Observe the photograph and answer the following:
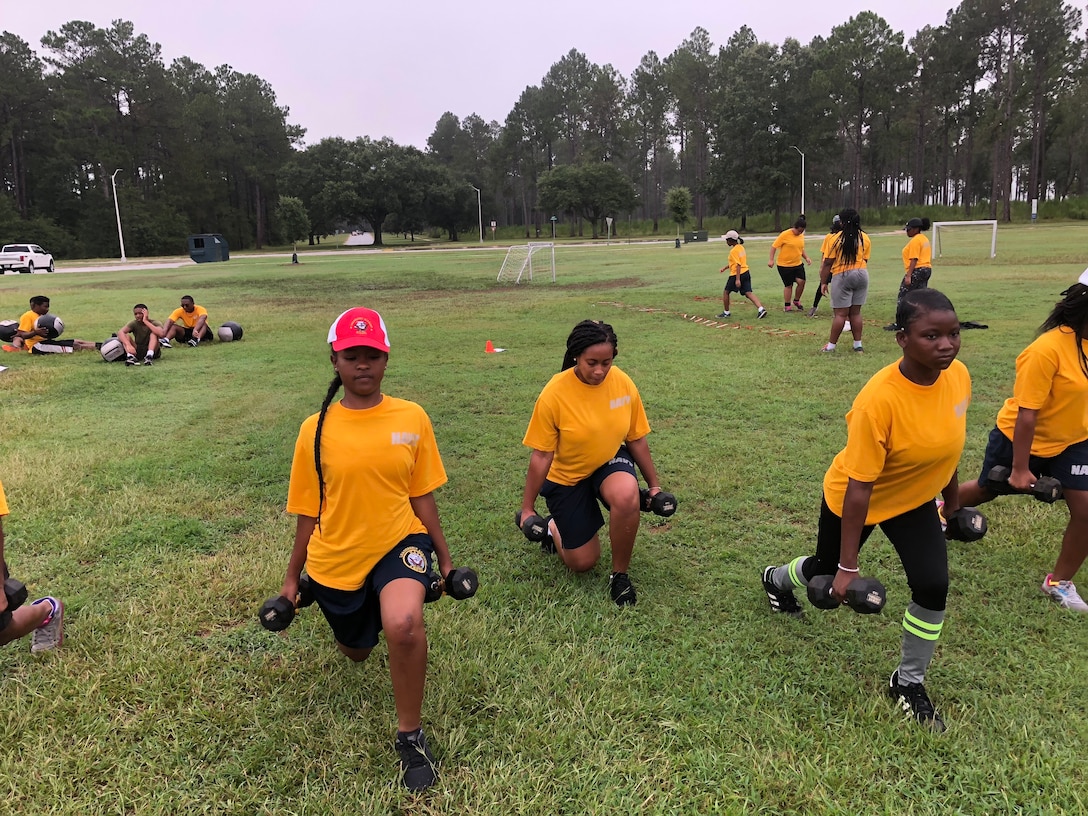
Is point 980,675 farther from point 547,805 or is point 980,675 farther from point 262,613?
point 262,613

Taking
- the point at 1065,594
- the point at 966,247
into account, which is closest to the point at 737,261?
the point at 1065,594

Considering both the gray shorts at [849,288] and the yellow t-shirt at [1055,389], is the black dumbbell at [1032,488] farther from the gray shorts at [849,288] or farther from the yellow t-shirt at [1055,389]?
the gray shorts at [849,288]

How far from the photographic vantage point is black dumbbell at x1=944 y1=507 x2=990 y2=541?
8.75ft

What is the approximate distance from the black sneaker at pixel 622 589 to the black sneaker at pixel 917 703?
125 cm

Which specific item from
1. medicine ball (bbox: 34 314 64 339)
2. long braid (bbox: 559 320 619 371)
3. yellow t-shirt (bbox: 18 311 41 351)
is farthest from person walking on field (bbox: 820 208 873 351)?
yellow t-shirt (bbox: 18 311 41 351)

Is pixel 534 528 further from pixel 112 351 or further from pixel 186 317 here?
pixel 186 317

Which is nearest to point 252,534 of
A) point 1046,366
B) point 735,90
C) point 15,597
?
point 15,597

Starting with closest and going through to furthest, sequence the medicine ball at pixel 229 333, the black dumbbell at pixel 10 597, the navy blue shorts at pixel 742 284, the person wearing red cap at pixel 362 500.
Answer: the person wearing red cap at pixel 362 500, the black dumbbell at pixel 10 597, the medicine ball at pixel 229 333, the navy blue shorts at pixel 742 284

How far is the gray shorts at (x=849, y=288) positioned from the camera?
936cm

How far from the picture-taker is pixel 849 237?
9469 millimetres

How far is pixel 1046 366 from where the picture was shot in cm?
327

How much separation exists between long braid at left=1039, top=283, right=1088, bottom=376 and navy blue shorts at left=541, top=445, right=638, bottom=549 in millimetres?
2213

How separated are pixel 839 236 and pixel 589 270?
18.1 metres

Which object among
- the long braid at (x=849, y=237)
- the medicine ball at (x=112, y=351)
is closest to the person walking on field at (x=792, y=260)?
the long braid at (x=849, y=237)
